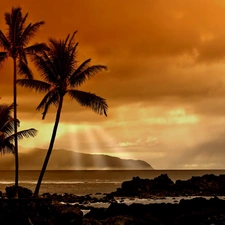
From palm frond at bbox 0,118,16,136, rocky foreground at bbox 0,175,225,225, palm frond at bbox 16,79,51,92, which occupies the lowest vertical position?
rocky foreground at bbox 0,175,225,225

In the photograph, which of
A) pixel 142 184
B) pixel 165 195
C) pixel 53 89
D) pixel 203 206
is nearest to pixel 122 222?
pixel 203 206

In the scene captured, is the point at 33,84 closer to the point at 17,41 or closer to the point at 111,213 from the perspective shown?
the point at 17,41

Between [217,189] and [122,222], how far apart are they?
120 feet

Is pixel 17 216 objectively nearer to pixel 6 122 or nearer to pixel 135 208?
pixel 135 208

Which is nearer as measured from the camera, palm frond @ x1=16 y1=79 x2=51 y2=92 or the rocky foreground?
the rocky foreground

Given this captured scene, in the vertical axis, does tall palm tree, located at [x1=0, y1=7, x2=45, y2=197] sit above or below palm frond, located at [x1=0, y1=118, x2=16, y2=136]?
above

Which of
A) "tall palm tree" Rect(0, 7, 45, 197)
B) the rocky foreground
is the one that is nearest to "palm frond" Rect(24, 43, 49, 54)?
"tall palm tree" Rect(0, 7, 45, 197)

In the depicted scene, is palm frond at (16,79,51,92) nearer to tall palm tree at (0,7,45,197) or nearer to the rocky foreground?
tall palm tree at (0,7,45,197)

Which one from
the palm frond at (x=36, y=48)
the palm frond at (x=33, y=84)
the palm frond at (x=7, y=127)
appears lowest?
the palm frond at (x=7, y=127)

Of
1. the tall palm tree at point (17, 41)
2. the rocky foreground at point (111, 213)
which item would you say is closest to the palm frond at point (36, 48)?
the tall palm tree at point (17, 41)

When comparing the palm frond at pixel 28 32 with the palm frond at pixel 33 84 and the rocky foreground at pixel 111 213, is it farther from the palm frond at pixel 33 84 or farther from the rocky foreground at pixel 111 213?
the rocky foreground at pixel 111 213

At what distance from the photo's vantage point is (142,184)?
5816 centimetres

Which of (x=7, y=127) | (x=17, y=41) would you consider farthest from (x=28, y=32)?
(x=7, y=127)

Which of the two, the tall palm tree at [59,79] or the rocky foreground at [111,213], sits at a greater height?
the tall palm tree at [59,79]
